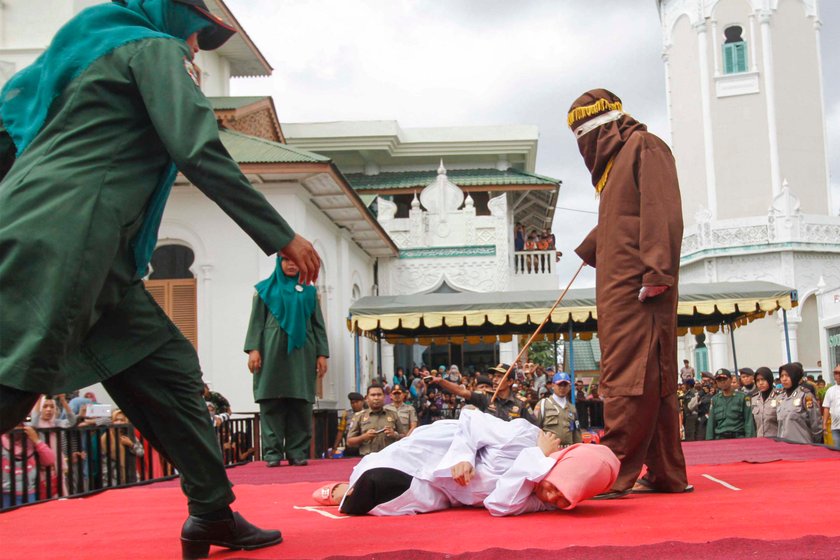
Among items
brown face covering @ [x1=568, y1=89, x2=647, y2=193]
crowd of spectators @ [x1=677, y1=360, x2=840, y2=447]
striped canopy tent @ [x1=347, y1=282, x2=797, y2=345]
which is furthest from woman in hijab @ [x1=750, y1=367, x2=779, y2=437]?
brown face covering @ [x1=568, y1=89, x2=647, y2=193]

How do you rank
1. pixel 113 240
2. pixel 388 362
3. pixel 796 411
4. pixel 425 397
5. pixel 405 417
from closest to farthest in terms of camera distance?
pixel 113 240 < pixel 405 417 < pixel 796 411 < pixel 425 397 < pixel 388 362

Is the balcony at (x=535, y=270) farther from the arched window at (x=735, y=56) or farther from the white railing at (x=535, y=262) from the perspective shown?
the arched window at (x=735, y=56)

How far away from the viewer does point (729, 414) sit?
1238cm

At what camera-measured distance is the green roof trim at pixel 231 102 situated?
1734cm

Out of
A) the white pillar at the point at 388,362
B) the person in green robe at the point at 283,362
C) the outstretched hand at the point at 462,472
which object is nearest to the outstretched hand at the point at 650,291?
the outstretched hand at the point at 462,472

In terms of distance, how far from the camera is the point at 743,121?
3525 cm

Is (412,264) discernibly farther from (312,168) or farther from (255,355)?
(255,355)

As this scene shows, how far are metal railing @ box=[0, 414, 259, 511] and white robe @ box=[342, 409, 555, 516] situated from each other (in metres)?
2.07

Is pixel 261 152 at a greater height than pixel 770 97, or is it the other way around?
pixel 770 97

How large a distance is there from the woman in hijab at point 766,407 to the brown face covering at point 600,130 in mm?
6472

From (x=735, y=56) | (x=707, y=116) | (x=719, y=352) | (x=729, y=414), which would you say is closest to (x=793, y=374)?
(x=729, y=414)

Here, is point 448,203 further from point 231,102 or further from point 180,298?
point 180,298

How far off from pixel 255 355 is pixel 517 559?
5737 millimetres

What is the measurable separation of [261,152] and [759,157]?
2588 centimetres
